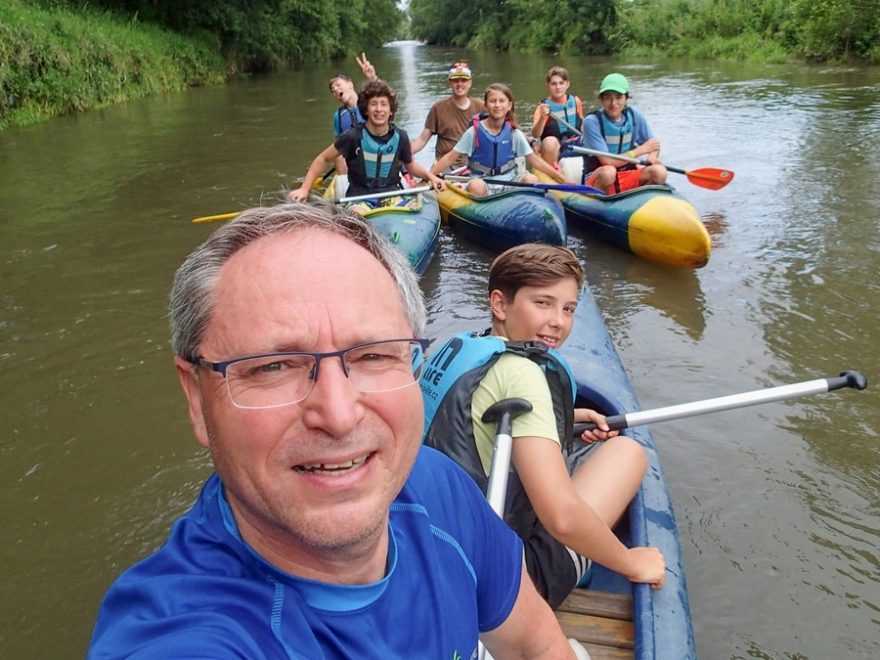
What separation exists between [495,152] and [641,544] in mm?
4686

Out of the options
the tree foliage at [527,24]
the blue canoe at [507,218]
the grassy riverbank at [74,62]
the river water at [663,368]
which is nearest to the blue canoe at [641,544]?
the river water at [663,368]

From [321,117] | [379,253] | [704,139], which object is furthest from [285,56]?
[379,253]

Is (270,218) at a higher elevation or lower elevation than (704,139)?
higher

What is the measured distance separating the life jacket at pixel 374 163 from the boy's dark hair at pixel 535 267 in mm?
3669

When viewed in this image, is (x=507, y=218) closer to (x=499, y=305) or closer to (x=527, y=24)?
(x=499, y=305)

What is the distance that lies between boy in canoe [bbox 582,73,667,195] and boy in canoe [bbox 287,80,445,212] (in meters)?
1.42

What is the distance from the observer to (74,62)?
13648 mm

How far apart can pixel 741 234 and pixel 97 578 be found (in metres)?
5.16

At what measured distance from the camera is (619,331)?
175 inches

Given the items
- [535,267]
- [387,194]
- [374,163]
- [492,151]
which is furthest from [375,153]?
[535,267]

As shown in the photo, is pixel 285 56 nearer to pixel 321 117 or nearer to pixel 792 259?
pixel 321 117

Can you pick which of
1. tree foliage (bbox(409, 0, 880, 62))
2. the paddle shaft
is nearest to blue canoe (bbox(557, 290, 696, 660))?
the paddle shaft

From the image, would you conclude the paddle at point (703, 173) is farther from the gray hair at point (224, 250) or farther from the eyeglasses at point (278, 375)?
the eyeglasses at point (278, 375)

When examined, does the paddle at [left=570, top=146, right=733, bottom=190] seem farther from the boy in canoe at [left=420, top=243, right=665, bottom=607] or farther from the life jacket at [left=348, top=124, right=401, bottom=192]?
the boy in canoe at [left=420, top=243, right=665, bottom=607]
